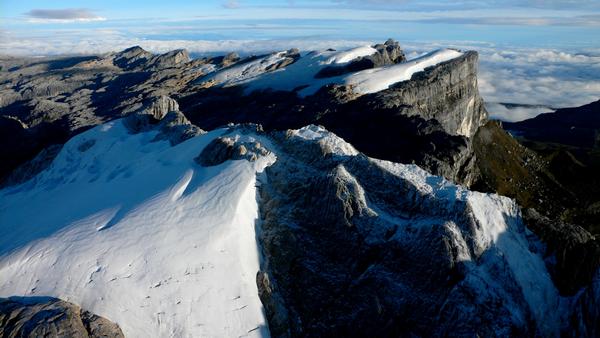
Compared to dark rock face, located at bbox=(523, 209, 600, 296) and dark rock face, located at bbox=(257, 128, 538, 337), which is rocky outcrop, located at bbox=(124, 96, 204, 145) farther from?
dark rock face, located at bbox=(523, 209, 600, 296)

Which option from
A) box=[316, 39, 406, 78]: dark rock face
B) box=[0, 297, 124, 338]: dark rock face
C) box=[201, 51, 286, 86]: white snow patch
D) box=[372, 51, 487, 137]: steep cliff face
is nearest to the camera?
box=[0, 297, 124, 338]: dark rock face

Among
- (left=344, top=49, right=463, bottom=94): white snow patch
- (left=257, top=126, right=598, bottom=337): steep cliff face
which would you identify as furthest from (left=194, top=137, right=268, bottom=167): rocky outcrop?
(left=344, top=49, right=463, bottom=94): white snow patch

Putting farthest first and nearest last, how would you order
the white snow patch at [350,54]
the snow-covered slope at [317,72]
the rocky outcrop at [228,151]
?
1. the white snow patch at [350,54]
2. the snow-covered slope at [317,72]
3. the rocky outcrop at [228,151]

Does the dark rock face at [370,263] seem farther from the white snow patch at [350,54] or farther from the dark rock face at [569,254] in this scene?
the white snow patch at [350,54]

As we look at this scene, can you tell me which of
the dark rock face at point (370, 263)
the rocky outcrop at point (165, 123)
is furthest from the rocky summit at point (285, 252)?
the rocky outcrop at point (165, 123)

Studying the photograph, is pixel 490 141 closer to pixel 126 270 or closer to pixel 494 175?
pixel 494 175

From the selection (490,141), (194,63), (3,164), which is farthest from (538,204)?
(194,63)
